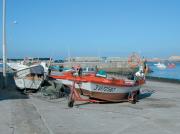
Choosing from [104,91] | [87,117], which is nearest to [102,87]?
[104,91]

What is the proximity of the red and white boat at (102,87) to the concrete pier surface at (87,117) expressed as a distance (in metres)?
0.55

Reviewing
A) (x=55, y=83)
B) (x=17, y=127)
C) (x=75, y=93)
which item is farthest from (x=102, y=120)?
(x=55, y=83)

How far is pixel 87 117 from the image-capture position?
13633 mm

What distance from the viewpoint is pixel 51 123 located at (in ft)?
40.1

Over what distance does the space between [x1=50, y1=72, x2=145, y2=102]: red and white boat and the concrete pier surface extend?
21.6 inches

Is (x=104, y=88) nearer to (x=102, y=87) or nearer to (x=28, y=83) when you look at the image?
(x=102, y=87)

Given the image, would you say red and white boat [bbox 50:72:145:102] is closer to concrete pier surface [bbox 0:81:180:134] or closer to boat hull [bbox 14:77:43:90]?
concrete pier surface [bbox 0:81:180:134]

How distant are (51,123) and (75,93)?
506 centimetres

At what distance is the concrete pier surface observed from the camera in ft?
36.9

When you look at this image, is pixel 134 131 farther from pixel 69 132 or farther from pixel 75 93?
pixel 75 93

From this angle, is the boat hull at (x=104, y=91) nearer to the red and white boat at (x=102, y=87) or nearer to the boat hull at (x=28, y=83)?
the red and white boat at (x=102, y=87)

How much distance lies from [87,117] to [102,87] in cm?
412

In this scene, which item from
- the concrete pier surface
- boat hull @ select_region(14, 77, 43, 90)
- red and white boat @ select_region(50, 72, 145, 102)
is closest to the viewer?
the concrete pier surface

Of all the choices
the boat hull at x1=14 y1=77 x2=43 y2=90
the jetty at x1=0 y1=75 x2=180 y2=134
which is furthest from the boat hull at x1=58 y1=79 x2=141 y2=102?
the boat hull at x1=14 y1=77 x2=43 y2=90
